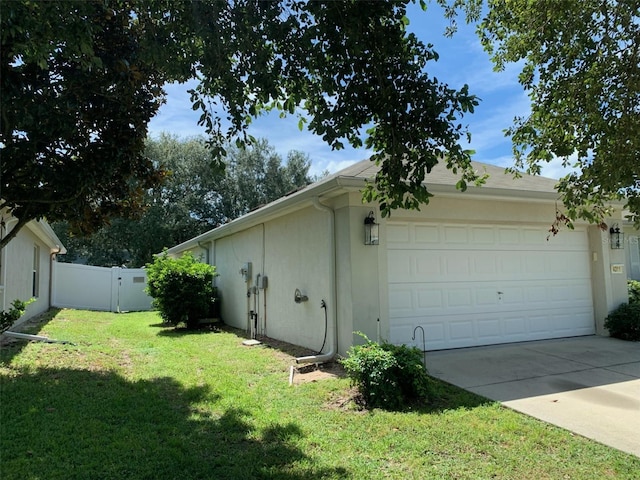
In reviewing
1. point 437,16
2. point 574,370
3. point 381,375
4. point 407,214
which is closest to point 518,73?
point 437,16

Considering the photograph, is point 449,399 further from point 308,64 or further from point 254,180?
point 254,180

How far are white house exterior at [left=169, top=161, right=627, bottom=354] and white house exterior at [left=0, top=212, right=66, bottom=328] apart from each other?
5349mm

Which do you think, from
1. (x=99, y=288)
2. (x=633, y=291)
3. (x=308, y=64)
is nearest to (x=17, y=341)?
(x=308, y=64)

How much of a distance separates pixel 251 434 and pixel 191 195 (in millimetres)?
26667

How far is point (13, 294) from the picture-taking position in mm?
10922

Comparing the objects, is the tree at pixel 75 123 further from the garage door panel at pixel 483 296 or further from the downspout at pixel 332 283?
the garage door panel at pixel 483 296

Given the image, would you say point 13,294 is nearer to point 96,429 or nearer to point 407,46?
point 96,429

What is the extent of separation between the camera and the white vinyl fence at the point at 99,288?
19.8 m

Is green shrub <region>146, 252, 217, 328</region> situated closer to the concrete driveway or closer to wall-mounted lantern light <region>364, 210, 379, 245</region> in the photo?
wall-mounted lantern light <region>364, 210, 379, 245</region>

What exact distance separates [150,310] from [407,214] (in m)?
17.0

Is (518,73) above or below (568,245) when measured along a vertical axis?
above

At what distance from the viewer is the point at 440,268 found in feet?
26.1

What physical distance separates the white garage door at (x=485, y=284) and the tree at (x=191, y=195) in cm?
2194

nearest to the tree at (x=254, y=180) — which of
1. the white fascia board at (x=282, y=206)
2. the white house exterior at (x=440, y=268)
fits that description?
the white fascia board at (x=282, y=206)
